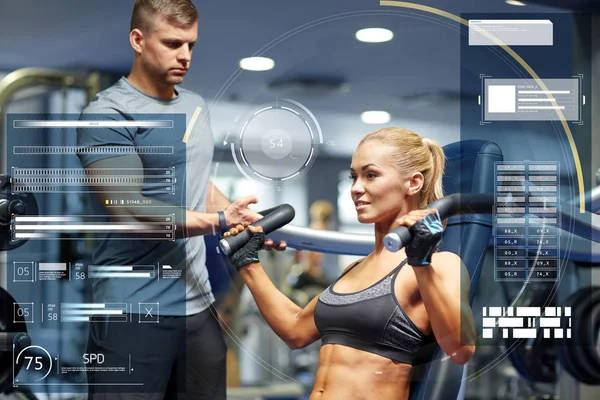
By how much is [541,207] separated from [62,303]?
1.41 metres

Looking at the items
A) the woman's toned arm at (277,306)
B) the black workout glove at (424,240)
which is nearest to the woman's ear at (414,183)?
the black workout glove at (424,240)

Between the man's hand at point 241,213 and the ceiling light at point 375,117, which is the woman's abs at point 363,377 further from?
the ceiling light at point 375,117

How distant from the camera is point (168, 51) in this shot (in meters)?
2.14

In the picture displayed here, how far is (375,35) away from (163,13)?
62cm

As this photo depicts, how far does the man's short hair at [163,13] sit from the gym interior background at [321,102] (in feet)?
0.14

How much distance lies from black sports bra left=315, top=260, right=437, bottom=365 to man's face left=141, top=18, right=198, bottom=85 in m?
0.81

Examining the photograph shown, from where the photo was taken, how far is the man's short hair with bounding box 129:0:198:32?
7.02ft

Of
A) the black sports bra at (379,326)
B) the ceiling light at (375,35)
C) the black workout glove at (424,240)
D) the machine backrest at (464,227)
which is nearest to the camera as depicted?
the black workout glove at (424,240)

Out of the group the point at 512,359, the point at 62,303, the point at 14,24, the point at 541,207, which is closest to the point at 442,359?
the point at 512,359

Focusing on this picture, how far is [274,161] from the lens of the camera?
7.02ft

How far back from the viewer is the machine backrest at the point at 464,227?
2.04 metres

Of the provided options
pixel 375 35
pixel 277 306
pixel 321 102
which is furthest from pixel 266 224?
pixel 375 35

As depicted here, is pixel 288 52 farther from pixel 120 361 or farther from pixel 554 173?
pixel 120 361
